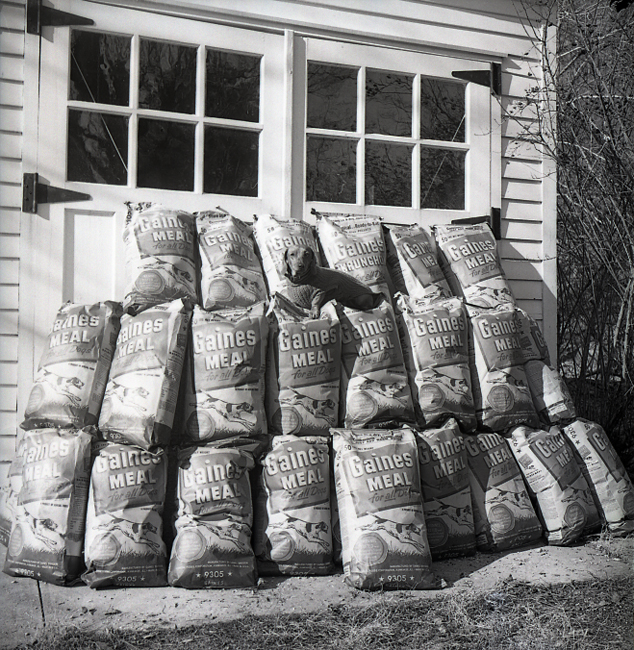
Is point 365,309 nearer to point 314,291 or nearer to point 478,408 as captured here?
point 314,291

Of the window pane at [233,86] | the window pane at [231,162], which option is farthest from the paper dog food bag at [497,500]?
the window pane at [233,86]

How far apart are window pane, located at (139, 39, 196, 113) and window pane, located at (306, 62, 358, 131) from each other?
68cm

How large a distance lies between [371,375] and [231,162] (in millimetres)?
1519

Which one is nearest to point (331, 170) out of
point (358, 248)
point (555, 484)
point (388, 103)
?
point (388, 103)

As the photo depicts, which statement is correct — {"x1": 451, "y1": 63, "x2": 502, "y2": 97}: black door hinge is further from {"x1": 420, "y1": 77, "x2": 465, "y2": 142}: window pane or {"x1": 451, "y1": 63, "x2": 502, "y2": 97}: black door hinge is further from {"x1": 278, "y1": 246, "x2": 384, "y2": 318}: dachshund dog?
{"x1": 278, "y1": 246, "x2": 384, "y2": 318}: dachshund dog

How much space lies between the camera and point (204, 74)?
365 cm

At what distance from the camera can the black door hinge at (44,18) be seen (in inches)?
133

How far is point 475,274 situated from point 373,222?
2.08ft

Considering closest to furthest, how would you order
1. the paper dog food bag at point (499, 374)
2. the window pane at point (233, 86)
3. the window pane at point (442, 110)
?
the paper dog food bag at point (499, 374) → the window pane at point (233, 86) → the window pane at point (442, 110)

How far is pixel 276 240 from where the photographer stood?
3377 mm

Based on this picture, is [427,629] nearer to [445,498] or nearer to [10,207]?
[445,498]

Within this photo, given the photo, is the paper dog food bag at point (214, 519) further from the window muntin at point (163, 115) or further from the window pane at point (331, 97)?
the window pane at point (331, 97)

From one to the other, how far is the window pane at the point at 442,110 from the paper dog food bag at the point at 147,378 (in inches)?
83.0

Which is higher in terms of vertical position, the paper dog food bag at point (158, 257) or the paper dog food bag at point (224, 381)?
the paper dog food bag at point (158, 257)
